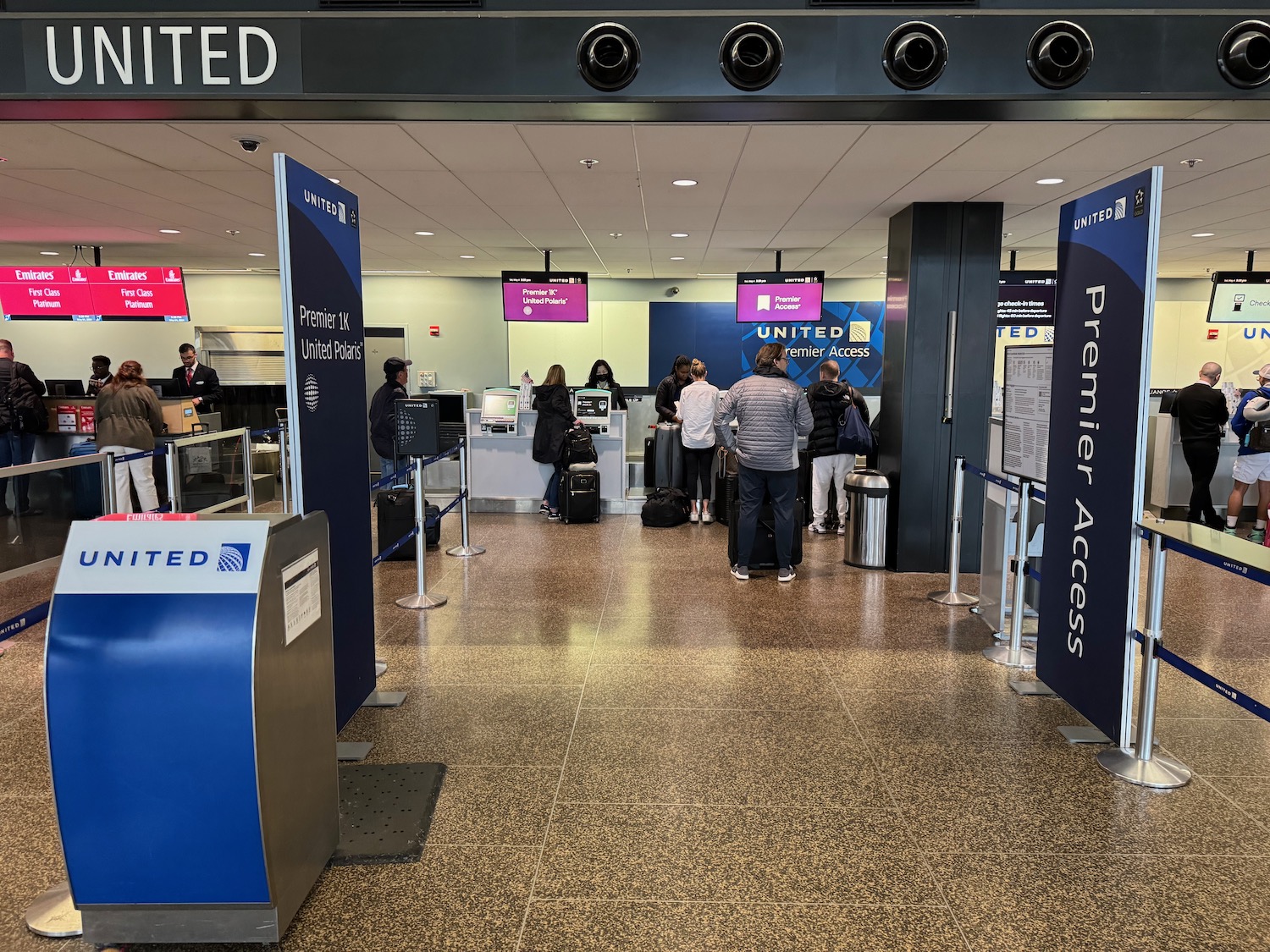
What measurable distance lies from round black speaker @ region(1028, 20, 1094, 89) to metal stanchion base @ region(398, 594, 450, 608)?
4.51 meters

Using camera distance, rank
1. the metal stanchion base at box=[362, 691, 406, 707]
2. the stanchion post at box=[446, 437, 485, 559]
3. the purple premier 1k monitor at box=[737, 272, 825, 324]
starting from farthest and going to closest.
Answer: the purple premier 1k monitor at box=[737, 272, 825, 324]
the stanchion post at box=[446, 437, 485, 559]
the metal stanchion base at box=[362, 691, 406, 707]

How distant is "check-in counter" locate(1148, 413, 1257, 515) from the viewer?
30.1 ft

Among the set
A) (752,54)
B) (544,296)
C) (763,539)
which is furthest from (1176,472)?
(752,54)

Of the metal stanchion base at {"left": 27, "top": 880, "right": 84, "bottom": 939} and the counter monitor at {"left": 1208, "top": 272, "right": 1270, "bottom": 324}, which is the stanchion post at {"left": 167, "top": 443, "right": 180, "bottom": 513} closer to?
the metal stanchion base at {"left": 27, "top": 880, "right": 84, "bottom": 939}

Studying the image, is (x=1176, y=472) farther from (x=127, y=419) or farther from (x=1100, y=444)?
(x=127, y=419)

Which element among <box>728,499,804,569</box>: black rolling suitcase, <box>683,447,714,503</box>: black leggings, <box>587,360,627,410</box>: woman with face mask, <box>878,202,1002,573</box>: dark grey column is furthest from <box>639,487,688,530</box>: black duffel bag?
<box>878,202,1002,573</box>: dark grey column

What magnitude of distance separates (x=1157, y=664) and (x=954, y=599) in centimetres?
259

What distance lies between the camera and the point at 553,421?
912cm

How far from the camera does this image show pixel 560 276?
9852 mm

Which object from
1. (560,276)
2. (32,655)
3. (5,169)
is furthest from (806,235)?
(32,655)

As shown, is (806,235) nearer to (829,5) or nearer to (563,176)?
(563,176)

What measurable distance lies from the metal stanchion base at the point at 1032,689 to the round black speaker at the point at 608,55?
3446 mm

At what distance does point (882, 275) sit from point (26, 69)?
36.5 ft

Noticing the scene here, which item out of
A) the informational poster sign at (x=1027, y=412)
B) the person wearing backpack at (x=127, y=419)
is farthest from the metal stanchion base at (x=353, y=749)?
the person wearing backpack at (x=127, y=419)
